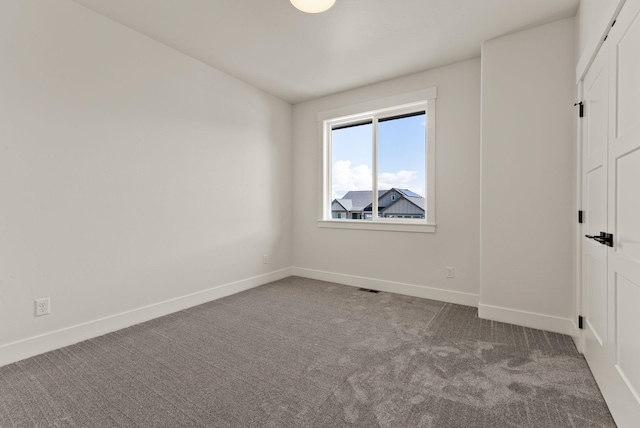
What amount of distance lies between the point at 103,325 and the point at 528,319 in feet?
12.2

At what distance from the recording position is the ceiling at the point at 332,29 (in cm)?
240

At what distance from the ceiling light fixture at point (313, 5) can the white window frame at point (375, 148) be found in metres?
1.74

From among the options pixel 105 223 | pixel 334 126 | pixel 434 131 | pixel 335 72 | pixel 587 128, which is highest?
pixel 335 72

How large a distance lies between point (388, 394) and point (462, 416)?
383 mm

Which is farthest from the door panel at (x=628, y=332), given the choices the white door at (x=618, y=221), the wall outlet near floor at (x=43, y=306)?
the wall outlet near floor at (x=43, y=306)

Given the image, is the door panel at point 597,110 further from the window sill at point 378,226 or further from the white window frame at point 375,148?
the window sill at point 378,226

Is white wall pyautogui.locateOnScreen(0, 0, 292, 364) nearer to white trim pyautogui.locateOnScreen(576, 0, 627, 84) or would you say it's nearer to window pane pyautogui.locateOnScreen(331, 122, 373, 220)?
window pane pyautogui.locateOnScreen(331, 122, 373, 220)

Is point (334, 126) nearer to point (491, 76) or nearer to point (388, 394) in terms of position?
point (491, 76)

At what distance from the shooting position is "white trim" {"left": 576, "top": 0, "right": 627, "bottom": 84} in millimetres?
1534

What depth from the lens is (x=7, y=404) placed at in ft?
5.36

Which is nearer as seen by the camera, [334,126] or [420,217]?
[420,217]

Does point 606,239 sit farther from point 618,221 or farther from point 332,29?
point 332,29

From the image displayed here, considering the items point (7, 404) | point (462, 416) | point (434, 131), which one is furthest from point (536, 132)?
point (7, 404)

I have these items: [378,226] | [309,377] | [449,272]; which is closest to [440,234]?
[449,272]
